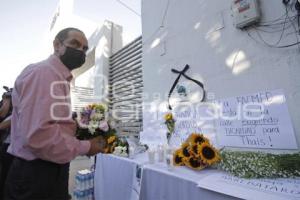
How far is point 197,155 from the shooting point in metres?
1.26

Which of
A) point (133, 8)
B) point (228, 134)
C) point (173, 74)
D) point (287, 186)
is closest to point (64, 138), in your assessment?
point (287, 186)

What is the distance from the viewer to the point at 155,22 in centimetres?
253

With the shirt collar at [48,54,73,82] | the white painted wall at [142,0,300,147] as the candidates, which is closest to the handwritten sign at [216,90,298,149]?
the white painted wall at [142,0,300,147]

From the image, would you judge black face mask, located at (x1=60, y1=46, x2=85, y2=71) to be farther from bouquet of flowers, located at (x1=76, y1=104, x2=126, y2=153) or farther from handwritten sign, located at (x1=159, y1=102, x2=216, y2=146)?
handwritten sign, located at (x1=159, y1=102, x2=216, y2=146)

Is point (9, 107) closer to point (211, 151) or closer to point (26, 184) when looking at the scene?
point (26, 184)

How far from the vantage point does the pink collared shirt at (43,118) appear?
32.8 inches

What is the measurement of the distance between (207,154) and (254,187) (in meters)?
0.37

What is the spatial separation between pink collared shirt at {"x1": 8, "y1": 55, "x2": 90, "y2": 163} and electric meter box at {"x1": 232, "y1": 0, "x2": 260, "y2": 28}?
1495mm

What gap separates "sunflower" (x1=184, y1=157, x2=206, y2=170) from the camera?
1.25 m

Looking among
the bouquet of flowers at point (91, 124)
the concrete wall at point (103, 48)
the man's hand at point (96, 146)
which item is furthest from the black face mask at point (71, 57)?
the concrete wall at point (103, 48)

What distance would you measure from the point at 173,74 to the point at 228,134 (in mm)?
959

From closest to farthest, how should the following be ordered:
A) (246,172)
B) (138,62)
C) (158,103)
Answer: (246,172) → (158,103) → (138,62)

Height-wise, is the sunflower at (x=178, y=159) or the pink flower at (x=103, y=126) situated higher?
the pink flower at (x=103, y=126)

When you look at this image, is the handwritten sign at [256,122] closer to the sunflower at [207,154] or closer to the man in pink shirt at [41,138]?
the sunflower at [207,154]
